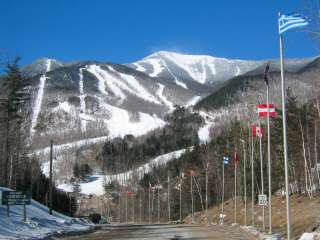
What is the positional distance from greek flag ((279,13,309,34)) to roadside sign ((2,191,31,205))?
21.5 m

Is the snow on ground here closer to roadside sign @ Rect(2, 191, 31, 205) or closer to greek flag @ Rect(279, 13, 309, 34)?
roadside sign @ Rect(2, 191, 31, 205)

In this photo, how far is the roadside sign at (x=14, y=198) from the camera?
37875 mm

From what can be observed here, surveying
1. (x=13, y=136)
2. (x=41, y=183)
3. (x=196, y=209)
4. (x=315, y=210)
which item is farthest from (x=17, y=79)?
(x=196, y=209)

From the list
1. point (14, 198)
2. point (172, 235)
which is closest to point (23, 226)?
point (14, 198)

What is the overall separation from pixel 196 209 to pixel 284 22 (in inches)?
3855

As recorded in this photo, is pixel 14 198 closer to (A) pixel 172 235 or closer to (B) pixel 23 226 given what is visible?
(B) pixel 23 226

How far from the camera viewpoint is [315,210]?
49906mm

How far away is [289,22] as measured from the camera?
23266 millimetres

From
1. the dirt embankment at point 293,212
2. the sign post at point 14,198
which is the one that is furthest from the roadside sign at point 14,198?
the dirt embankment at point 293,212

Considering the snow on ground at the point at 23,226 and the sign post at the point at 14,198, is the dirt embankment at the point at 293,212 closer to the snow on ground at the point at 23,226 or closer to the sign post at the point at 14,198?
the snow on ground at the point at 23,226

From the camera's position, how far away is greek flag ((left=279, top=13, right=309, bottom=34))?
22084mm

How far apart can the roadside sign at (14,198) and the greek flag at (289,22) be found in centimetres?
2152

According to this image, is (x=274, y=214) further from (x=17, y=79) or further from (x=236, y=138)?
(x=17, y=79)

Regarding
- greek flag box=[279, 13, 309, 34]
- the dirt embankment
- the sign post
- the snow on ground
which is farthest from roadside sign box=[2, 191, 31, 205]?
greek flag box=[279, 13, 309, 34]
